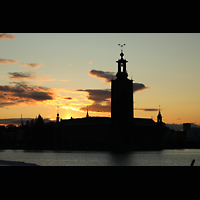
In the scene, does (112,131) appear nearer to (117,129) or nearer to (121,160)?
(117,129)

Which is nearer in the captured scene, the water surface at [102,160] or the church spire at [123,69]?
the water surface at [102,160]

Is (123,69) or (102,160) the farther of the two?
(123,69)

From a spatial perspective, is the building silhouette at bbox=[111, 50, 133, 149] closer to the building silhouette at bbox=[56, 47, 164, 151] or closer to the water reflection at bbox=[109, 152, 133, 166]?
the building silhouette at bbox=[56, 47, 164, 151]

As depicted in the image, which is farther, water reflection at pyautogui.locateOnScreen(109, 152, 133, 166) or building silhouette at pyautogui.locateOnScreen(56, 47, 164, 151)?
building silhouette at pyautogui.locateOnScreen(56, 47, 164, 151)

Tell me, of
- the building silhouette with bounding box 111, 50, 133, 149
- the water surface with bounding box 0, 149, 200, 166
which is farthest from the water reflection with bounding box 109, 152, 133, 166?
the building silhouette with bounding box 111, 50, 133, 149

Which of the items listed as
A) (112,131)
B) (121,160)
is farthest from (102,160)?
(112,131)

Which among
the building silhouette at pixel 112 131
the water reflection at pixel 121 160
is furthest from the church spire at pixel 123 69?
the water reflection at pixel 121 160

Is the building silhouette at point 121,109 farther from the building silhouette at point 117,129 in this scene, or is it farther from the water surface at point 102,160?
the water surface at point 102,160

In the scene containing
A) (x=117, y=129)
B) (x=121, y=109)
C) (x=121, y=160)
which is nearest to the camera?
(x=121, y=160)
